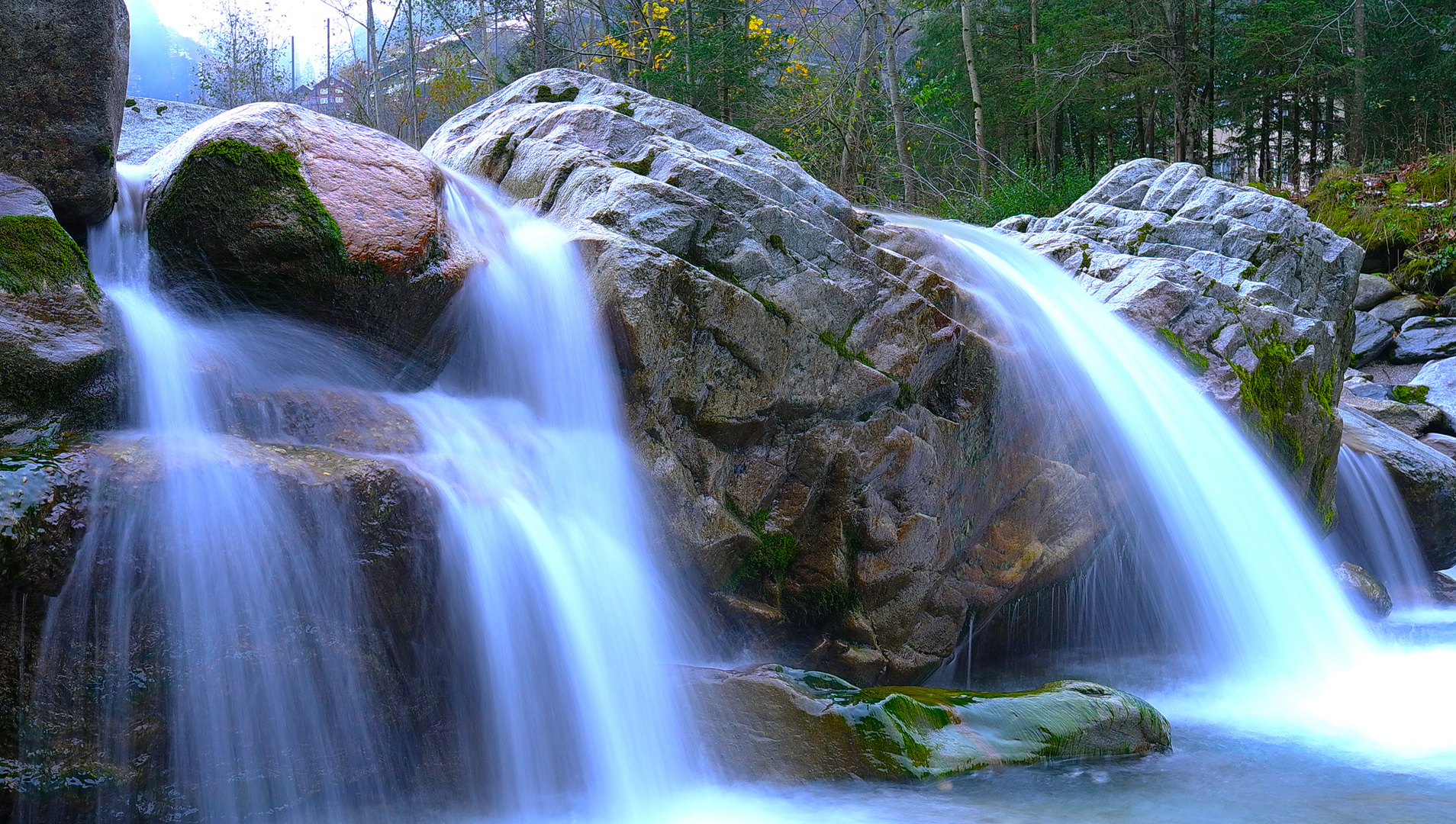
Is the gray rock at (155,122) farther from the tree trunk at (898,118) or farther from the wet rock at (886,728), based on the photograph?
the tree trunk at (898,118)

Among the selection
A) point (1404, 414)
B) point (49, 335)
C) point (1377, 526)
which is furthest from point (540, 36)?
point (49, 335)

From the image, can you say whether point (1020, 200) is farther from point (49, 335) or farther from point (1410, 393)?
point (49, 335)

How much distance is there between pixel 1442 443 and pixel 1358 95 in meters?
12.9

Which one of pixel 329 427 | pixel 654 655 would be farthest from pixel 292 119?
pixel 654 655

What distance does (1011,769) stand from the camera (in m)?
4.29

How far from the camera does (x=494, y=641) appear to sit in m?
4.02

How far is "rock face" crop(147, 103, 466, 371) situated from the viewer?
4.50m

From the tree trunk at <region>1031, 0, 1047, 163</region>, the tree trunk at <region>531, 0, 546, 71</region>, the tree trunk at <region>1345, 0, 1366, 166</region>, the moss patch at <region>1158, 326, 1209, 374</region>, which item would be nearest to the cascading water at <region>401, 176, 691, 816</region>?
the moss patch at <region>1158, 326, 1209, 374</region>

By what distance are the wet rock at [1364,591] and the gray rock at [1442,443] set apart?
414 cm

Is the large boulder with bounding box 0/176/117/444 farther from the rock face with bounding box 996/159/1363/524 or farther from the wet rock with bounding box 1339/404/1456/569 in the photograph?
the wet rock with bounding box 1339/404/1456/569

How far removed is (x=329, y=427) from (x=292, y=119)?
1.84m

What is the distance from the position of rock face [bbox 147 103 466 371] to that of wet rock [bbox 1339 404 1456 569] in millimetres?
8220

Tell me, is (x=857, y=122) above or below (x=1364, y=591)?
above

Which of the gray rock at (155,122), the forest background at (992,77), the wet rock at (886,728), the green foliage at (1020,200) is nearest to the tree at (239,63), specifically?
the forest background at (992,77)
